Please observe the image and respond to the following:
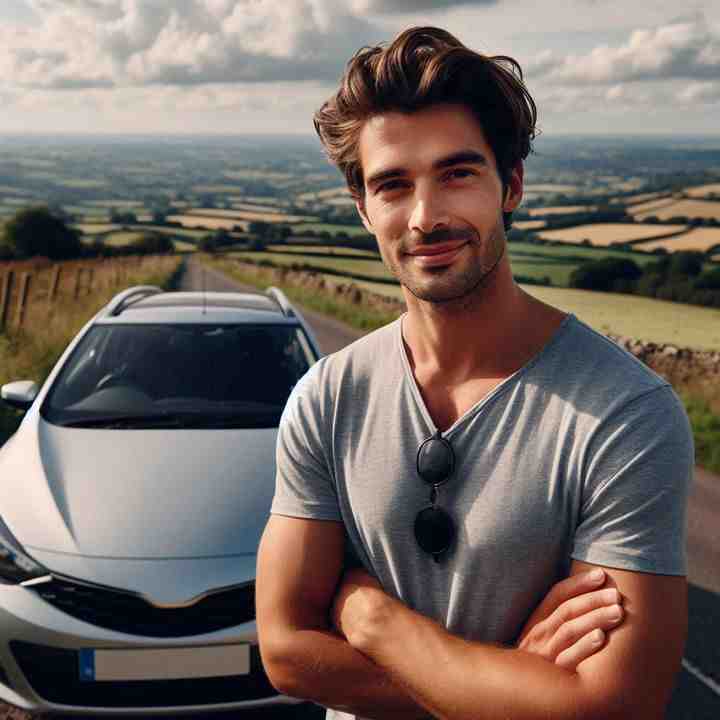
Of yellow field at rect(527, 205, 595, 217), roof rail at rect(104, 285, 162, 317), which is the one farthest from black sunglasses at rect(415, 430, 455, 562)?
yellow field at rect(527, 205, 595, 217)

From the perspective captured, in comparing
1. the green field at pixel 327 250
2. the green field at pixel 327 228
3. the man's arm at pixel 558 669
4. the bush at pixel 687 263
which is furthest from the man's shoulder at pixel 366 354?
the green field at pixel 327 228

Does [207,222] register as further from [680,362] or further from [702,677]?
[702,677]

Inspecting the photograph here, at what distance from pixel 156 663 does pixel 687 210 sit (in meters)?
Result: 22.5

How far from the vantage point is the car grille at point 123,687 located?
3018 mm

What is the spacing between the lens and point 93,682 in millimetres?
3021

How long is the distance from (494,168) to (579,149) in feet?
82.8

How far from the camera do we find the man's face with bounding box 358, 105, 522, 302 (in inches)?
56.5

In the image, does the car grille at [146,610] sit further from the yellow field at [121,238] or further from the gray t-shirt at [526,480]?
the yellow field at [121,238]

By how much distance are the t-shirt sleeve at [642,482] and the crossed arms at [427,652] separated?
4 centimetres

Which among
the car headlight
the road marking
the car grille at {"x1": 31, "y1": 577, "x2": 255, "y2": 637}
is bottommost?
the road marking

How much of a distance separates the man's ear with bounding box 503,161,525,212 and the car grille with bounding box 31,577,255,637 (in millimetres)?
1941

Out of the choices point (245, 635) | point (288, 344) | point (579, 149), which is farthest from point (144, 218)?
point (245, 635)

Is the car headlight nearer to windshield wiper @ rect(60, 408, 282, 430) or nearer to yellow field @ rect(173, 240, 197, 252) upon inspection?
windshield wiper @ rect(60, 408, 282, 430)

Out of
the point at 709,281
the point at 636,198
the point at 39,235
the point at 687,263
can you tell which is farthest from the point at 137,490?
the point at 39,235
